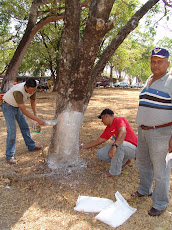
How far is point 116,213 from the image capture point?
2.58 meters

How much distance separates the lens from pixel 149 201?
9.49 feet

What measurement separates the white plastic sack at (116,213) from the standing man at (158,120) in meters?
0.27

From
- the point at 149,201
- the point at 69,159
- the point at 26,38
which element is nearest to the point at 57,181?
the point at 69,159

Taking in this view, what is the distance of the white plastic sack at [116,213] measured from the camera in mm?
2479

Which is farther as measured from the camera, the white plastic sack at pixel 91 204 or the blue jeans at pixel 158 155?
the white plastic sack at pixel 91 204

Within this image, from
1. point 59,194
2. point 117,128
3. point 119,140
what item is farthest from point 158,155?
point 59,194

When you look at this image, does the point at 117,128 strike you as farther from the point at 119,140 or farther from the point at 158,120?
the point at 158,120

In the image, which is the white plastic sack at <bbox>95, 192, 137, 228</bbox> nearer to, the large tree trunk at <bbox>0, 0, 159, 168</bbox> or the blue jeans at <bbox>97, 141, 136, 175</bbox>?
the blue jeans at <bbox>97, 141, 136, 175</bbox>

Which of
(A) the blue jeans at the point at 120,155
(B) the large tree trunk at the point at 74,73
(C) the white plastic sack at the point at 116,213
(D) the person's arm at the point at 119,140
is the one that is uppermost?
(B) the large tree trunk at the point at 74,73

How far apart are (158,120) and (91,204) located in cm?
135

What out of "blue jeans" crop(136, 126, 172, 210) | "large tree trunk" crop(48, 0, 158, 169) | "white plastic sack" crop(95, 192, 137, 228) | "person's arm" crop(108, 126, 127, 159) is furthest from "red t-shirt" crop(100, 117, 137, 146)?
"white plastic sack" crop(95, 192, 137, 228)

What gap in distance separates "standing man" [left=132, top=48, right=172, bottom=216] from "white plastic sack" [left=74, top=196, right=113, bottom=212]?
1.85ft

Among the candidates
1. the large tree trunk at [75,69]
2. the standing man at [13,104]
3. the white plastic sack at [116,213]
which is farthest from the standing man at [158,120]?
the standing man at [13,104]

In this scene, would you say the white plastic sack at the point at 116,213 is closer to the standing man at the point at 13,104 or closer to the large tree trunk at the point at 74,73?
the large tree trunk at the point at 74,73
